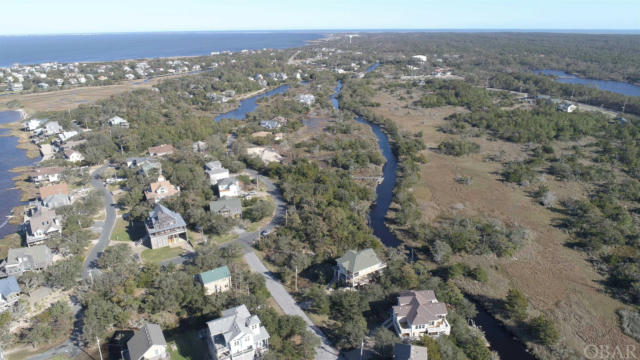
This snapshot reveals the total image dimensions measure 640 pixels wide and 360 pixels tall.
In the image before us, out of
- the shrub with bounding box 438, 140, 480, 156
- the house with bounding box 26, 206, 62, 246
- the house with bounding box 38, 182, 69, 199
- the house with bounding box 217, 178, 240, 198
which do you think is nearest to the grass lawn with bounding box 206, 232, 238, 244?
the house with bounding box 217, 178, 240, 198

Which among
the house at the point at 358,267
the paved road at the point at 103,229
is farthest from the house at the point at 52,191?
the house at the point at 358,267

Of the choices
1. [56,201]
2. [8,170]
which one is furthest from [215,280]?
[8,170]

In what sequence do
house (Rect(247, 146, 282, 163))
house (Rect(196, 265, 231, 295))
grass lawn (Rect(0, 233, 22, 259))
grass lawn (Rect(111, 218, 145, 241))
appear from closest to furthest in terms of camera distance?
house (Rect(196, 265, 231, 295)) < grass lawn (Rect(0, 233, 22, 259)) < grass lawn (Rect(111, 218, 145, 241)) < house (Rect(247, 146, 282, 163))

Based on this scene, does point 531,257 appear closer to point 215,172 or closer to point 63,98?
point 215,172

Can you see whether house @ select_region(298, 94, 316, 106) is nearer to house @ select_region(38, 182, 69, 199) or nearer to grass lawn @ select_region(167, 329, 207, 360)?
house @ select_region(38, 182, 69, 199)

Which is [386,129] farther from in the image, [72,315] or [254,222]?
[72,315]

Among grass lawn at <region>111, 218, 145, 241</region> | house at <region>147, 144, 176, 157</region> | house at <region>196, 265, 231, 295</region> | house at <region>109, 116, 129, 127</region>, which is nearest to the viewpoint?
house at <region>196, 265, 231, 295</region>
